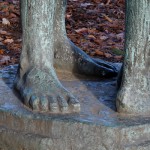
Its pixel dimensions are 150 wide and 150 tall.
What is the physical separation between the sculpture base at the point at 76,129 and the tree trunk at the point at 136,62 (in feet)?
0.19

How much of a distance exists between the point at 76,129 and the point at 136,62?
37 cm

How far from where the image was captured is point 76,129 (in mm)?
2537

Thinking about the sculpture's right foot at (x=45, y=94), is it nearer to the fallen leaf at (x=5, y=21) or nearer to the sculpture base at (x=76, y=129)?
the sculpture base at (x=76, y=129)

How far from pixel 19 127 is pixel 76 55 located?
2.27 ft

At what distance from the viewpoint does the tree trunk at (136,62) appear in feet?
8.42

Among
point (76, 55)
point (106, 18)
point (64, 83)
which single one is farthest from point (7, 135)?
point (106, 18)

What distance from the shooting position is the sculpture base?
99.1 inches

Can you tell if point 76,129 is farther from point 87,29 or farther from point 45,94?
point 87,29

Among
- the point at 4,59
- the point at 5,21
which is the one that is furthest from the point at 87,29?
the point at 4,59

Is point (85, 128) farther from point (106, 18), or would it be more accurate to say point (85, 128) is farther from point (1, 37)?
point (106, 18)

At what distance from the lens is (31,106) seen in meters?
2.69

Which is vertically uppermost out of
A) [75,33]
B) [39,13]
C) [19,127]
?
[39,13]

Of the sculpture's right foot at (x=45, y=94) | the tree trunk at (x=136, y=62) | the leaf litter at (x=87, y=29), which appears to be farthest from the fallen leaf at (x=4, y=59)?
the tree trunk at (x=136, y=62)

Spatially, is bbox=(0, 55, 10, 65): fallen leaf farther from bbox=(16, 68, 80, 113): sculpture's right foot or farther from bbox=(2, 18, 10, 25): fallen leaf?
bbox=(16, 68, 80, 113): sculpture's right foot
